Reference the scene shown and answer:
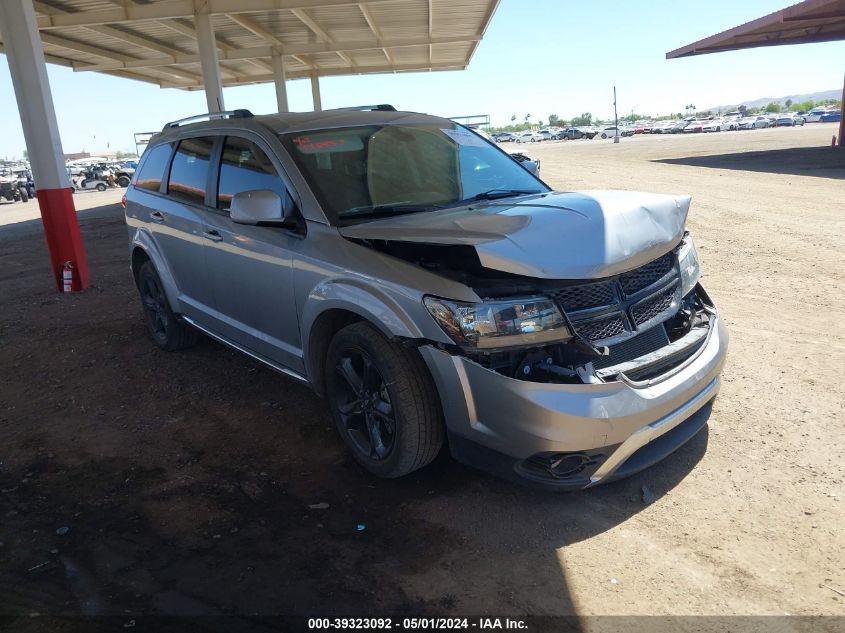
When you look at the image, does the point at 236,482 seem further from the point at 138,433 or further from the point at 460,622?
the point at 460,622

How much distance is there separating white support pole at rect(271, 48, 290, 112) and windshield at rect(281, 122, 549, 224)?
19094 mm

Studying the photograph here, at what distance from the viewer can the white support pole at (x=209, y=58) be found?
14.7 metres

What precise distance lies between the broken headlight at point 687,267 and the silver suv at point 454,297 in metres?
0.01

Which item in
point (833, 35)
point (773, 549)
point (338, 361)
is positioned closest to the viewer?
point (773, 549)

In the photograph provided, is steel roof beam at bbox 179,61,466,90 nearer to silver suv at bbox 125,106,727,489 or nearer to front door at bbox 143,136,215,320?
front door at bbox 143,136,215,320

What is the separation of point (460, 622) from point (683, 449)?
1.74 meters

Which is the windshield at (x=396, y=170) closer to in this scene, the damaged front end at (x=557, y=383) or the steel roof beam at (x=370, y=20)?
the damaged front end at (x=557, y=383)

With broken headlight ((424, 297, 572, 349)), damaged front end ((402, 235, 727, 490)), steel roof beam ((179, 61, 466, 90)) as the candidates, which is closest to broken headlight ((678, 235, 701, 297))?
Answer: damaged front end ((402, 235, 727, 490))

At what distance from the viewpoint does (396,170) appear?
3.99m

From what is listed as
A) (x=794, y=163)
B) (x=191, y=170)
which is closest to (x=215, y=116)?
(x=191, y=170)

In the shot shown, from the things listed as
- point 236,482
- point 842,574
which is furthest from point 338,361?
point 842,574

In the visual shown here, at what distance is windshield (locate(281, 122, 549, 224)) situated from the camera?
3691 mm

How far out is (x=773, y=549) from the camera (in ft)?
8.89

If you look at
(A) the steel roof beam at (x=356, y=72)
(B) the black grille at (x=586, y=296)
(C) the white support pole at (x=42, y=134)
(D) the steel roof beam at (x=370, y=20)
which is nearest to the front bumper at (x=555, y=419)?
(B) the black grille at (x=586, y=296)
